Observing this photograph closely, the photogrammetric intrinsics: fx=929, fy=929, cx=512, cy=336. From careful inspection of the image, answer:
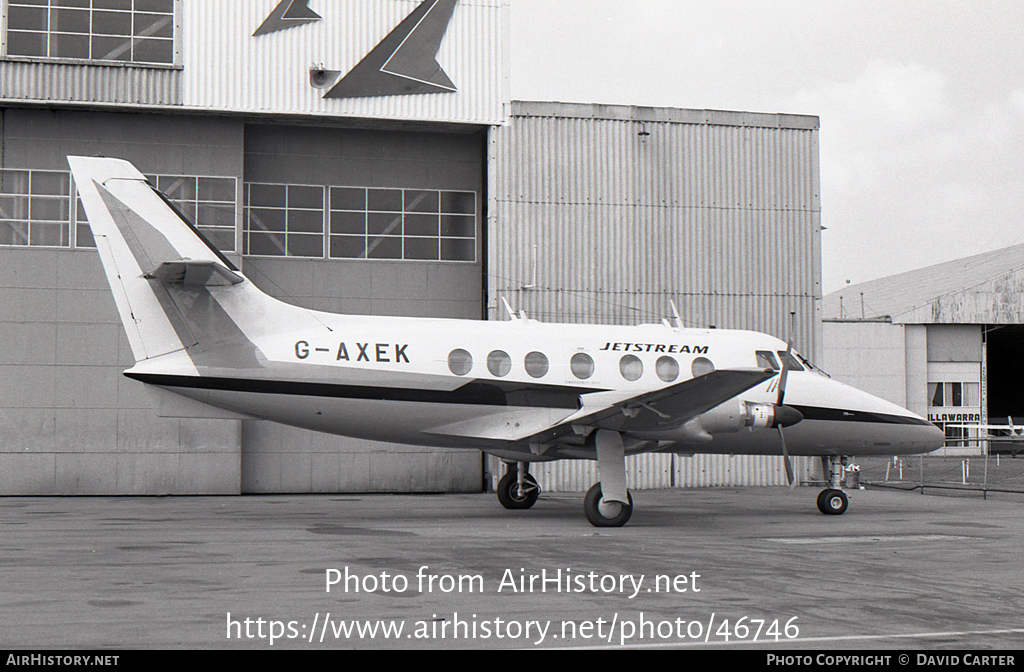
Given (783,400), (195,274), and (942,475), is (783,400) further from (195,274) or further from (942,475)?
(942,475)

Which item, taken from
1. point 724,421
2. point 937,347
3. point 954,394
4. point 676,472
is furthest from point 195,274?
point 937,347

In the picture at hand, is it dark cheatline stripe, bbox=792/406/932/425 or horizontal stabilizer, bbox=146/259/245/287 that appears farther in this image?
dark cheatline stripe, bbox=792/406/932/425

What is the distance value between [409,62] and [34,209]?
10.4 metres

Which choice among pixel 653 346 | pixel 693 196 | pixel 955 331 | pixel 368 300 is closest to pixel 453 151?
pixel 368 300

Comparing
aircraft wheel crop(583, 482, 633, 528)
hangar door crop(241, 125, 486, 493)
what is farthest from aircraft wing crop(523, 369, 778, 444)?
hangar door crop(241, 125, 486, 493)

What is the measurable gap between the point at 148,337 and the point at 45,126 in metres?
12.2

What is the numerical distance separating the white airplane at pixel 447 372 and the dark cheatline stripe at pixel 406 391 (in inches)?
0.9

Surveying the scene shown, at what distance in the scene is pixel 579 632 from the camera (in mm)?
7027

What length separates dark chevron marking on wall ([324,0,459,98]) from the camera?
2486 centimetres

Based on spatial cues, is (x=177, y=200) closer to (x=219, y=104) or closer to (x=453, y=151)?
(x=219, y=104)

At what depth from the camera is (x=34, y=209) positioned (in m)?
23.6

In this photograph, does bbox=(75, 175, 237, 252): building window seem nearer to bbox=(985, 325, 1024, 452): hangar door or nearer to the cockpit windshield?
the cockpit windshield

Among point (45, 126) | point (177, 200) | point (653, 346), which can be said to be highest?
point (45, 126)

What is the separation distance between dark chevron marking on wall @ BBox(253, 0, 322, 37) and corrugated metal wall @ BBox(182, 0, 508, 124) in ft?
0.45
